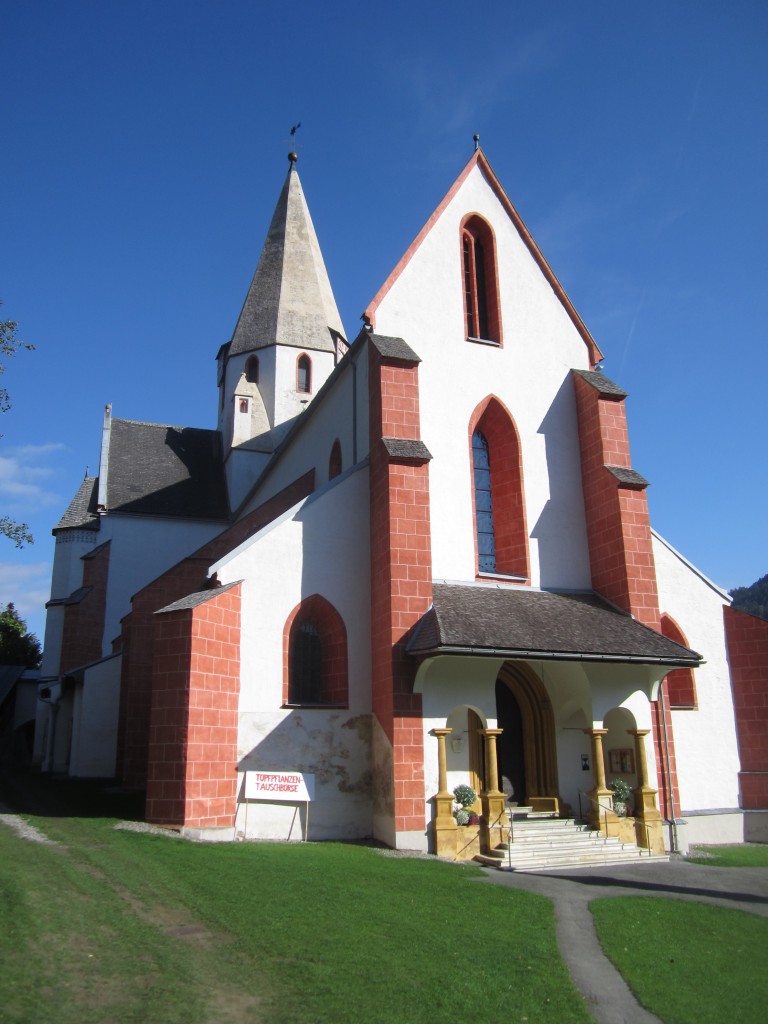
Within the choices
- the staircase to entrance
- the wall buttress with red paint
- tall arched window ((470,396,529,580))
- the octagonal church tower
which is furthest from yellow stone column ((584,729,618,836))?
the octagonal church tower

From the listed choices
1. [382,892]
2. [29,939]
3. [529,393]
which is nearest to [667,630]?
[529,393]

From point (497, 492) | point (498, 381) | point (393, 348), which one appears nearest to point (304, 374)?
point (498, 381)

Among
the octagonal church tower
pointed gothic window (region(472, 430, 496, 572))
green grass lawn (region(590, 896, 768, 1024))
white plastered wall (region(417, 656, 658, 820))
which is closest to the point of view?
green grass lawn (region(590, 896, 768, 1024))

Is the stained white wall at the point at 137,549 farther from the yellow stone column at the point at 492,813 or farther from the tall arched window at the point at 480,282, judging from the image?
the yellow stone column at the point at 492,813

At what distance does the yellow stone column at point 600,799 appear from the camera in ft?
55.7

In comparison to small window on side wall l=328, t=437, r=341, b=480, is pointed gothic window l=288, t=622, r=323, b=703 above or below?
below

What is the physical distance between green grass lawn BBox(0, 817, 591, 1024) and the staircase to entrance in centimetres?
242

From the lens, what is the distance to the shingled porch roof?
1600 cm

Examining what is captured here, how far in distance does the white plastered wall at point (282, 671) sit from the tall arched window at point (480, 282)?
6089 millimetres

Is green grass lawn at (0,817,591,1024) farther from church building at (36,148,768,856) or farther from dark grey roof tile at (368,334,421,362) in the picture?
dark grey roof tile at (368,334,421,362)

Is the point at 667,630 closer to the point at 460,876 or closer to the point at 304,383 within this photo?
the point at 460,876

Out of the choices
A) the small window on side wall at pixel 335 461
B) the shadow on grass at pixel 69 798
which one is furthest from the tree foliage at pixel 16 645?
the small window on side wall at pixel 335 461

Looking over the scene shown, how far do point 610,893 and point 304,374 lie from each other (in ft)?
94.0

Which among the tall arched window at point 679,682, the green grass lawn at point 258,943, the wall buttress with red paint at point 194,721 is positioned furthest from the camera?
the tall arched window at point 679,682
